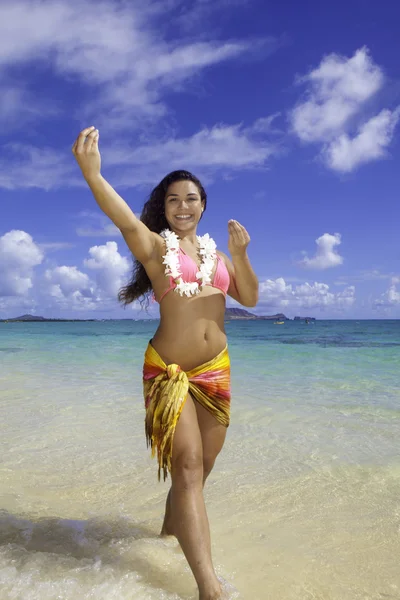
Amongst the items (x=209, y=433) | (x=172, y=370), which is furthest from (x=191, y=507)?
(x=172, y=370)

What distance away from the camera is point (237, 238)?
10.2 ft

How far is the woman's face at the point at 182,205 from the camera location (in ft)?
10.4

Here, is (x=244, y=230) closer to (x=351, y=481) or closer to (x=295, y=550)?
(x=295, y=550)

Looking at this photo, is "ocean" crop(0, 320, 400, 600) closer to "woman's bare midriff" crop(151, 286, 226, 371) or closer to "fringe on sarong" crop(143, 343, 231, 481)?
"fringe on sarong" crop(143, 343, 231, 481)

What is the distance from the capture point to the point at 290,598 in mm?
2709

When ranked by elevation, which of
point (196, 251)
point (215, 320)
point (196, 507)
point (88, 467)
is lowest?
point (88, 467)

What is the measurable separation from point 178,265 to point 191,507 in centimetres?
127

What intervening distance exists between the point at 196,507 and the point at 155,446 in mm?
448

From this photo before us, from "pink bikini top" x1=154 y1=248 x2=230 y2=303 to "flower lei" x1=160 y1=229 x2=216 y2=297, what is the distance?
2 cm

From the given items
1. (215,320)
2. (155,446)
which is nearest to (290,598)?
(155,446)

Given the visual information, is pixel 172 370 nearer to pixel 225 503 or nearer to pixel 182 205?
pixel 182 205

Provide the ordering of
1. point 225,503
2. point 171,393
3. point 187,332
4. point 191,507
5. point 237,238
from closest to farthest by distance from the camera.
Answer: point 191,507 < point 171,393 < point 187,332 < point 237,238 < point 225,503

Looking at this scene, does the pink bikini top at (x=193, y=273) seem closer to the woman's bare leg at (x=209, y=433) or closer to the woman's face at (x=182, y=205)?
the woman's face at (x=182, y=205)

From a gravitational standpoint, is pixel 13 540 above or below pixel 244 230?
below
